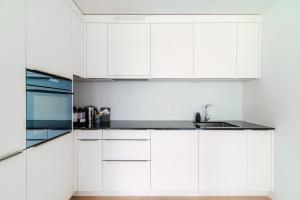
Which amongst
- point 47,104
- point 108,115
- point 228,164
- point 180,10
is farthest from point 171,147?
point 180,10

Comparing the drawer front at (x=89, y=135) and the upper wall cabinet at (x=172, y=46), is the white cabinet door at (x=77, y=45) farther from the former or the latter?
the drawer front at (x=89, y=135)

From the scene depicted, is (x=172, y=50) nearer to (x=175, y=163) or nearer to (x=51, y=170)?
(x=175, y=163)

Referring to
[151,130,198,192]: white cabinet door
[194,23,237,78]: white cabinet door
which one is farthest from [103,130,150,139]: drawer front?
[194,23,237,78]: white cabinet door

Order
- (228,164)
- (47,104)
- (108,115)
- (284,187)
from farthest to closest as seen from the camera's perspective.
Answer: (108,115) < (228,164) < (284,187) < (47,104)

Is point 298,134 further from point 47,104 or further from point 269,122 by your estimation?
point 47,104

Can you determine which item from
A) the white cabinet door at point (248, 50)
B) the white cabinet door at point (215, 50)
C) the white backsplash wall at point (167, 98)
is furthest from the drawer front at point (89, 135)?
the white cabinet door at point (248, 50)

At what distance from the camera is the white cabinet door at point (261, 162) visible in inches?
95.0

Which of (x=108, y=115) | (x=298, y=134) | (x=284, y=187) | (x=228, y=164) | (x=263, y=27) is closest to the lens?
(x=298, y=134)

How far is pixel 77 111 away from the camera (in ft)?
8.71

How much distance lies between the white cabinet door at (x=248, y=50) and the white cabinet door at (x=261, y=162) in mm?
835

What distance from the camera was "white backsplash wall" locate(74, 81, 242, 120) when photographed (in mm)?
3076

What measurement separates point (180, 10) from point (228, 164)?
205 centimetres

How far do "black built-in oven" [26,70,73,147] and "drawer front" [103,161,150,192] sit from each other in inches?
28.9

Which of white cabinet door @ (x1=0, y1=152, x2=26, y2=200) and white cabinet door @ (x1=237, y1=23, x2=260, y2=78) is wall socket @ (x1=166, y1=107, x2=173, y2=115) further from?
white cabinet door @ (x1=0, y1=152, x2=26, y2=200)
